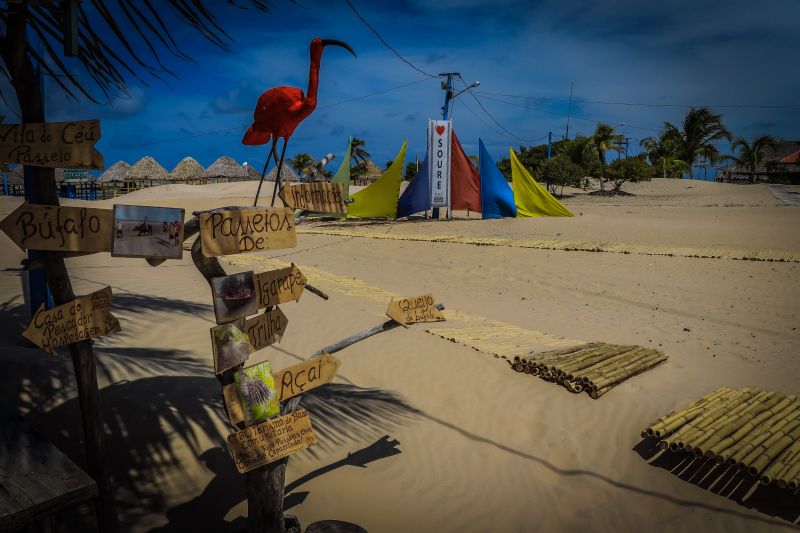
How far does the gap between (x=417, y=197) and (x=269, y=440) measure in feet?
55.0

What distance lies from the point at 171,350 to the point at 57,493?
318cm

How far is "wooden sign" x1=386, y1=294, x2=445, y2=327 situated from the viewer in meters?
2.87

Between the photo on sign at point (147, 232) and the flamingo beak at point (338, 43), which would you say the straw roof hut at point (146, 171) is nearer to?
the flamingo beak at point (338, 43)

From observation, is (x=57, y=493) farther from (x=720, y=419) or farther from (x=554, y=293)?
(x=554, y=293)

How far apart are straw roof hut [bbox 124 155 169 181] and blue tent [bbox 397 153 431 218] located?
96.9 ft

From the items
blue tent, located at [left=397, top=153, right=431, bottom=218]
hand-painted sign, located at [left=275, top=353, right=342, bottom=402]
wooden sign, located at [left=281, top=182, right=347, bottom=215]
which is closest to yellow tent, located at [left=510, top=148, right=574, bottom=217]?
blue tent, located at [left=397, top=153, right=431, bottom=218]

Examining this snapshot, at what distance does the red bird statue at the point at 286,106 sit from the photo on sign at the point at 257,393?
114 cm

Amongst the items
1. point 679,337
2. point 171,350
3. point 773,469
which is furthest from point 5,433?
point 679,337

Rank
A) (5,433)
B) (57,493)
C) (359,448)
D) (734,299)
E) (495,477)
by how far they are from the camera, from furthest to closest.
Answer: (734,299) < (359,448) < (495,477) < (5,433) < (57,493)

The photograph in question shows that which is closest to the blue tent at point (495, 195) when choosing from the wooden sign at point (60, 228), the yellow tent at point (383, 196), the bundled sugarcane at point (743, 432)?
the yellow tent at point (383, 196)

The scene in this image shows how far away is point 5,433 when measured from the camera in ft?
7.65

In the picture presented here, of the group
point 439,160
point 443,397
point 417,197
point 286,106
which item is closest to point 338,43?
point 286,106

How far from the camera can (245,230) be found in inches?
87.7

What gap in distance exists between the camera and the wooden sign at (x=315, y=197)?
2381 mm
